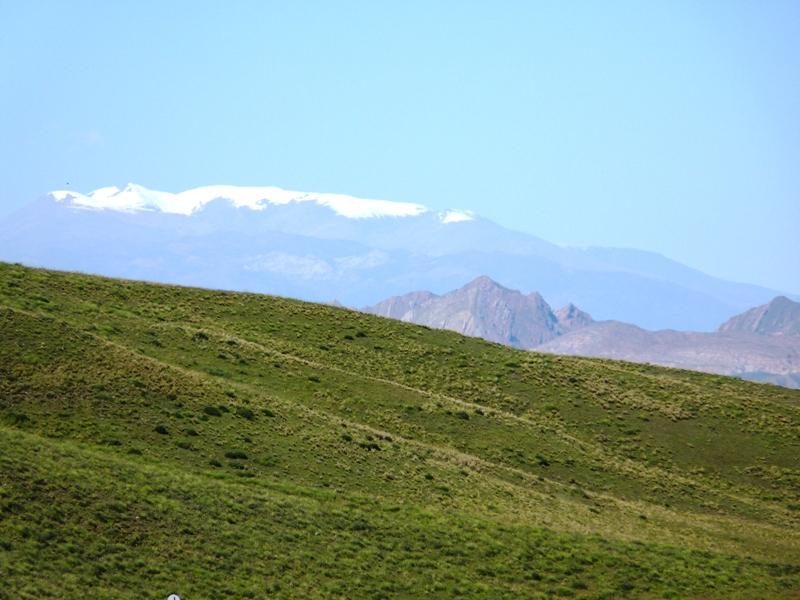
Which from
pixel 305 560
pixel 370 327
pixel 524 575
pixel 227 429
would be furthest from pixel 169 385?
pixel 370 327

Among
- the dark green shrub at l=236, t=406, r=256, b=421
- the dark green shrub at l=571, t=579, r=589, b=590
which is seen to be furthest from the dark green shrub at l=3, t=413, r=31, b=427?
the dark green shrub at l=571, t=579, r=589, b=590

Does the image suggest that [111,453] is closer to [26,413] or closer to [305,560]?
[26,413]

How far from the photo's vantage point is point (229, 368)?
55938 mm

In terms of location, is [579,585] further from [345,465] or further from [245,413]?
[245,413]

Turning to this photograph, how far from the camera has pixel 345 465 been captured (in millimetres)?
42625

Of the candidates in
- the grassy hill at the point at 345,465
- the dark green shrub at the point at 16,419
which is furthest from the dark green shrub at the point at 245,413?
the dark green shrub at the point at 16,419

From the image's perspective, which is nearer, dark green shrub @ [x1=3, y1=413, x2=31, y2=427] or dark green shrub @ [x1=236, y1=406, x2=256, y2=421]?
dark green shrub @ [x1=3, y1=413, x2=31, y2=427]

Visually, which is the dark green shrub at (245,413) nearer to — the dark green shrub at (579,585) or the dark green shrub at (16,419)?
the dark green shrub at (16,419)

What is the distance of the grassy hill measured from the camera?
2930 cm

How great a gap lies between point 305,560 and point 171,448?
10.2m

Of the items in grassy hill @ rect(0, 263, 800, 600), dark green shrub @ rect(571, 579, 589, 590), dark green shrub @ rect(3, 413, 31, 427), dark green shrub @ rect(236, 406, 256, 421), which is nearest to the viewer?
grassy hill @ rect(0, 263, 800, 600)

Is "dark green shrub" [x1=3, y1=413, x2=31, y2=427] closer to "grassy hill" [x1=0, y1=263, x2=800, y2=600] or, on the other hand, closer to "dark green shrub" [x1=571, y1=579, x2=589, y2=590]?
"grassy hill" [x1=0, y1=263, x2=800, y2=600]

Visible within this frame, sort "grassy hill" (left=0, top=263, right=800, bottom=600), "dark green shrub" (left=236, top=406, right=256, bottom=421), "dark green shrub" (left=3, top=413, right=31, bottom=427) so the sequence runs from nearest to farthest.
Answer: "grassy hill" (left=0, top=263, right=800, bottom=600)
"dark green shrub" (left=3, top=413, right=31, bottom=427)
"dark green shrub" (left=236, top=406, right=256, bottom=421)

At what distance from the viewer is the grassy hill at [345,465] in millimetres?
29297
